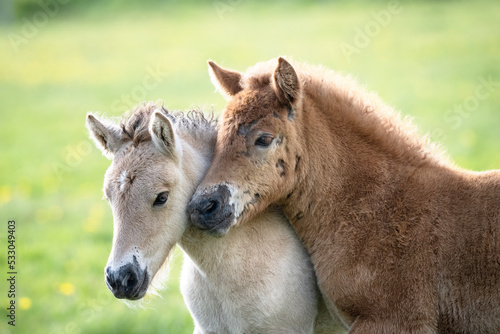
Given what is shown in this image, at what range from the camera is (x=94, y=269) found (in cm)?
1025

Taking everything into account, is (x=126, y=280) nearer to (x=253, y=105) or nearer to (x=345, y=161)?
(x=253, y=105)

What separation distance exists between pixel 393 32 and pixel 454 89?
7.79 meters

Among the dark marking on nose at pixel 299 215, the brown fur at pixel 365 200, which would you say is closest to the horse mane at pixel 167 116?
the brown fur at pixel 365 200

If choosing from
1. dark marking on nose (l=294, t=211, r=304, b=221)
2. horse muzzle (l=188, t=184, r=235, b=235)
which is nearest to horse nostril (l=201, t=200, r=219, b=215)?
horse muzzle (l=188, t=184, r=235, b=235)

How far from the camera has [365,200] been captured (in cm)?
533

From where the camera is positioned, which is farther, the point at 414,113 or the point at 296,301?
the point at 414,113

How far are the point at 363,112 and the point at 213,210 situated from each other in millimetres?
1666

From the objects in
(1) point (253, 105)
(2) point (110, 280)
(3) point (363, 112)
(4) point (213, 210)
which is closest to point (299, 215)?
(4) point (213, 210)

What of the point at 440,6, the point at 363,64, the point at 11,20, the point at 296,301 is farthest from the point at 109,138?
the point at 11,20

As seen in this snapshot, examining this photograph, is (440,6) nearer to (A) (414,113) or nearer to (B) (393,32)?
(B) (393,32)

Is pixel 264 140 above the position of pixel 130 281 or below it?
above

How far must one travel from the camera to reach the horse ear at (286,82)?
17.1 feet

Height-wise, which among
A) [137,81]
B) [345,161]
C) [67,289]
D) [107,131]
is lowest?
[137,81]

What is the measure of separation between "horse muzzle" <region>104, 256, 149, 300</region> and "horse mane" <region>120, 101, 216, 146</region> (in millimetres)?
1004
